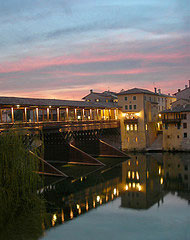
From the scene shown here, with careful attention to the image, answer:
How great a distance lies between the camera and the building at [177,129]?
49406mm

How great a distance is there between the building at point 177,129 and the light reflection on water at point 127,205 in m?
12.1

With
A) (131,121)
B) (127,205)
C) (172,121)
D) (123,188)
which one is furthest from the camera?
(131,121)

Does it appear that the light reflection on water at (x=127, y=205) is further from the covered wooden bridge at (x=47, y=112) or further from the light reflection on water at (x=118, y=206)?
the covered wooden bridge at (x=47, y=112)

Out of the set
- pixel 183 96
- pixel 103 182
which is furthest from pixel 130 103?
pixel 103 182

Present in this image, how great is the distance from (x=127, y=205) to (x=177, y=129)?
97.6 feet

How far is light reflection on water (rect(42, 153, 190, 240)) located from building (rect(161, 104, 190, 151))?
12.1 m

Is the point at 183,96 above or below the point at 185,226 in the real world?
above

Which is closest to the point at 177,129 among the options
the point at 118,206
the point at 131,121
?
the point at 131,121

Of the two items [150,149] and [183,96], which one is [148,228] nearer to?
[150,149]

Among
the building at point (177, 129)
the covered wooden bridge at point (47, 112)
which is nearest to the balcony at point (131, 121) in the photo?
the covered wooden bridge at point (47, 112)

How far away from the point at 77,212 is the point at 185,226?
8440 millimetres

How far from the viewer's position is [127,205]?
24.0m

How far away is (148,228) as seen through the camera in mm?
18812

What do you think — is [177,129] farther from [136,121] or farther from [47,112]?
[47,112]
